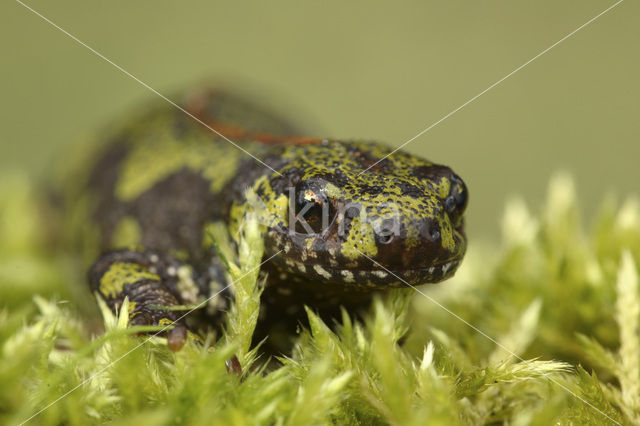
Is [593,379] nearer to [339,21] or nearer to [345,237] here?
[345,237]

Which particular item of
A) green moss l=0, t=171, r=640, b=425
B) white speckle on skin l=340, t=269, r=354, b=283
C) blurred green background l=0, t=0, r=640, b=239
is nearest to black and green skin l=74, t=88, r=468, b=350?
white speckle on skin l=340, t=269, r=354, b=283

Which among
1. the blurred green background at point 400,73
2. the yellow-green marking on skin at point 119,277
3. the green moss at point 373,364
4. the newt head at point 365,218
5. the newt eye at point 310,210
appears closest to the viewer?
the green moss at point 373,364

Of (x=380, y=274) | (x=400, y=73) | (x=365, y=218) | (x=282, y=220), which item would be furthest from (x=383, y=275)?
(x=400, y=73)

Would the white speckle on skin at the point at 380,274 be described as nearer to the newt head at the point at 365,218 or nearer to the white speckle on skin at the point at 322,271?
the newt head at the point at 365,218

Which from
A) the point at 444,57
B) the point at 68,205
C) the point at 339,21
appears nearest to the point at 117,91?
the point at 339,21

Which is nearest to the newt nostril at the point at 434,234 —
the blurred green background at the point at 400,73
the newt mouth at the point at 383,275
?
the newt mouth at the point at 383,275
